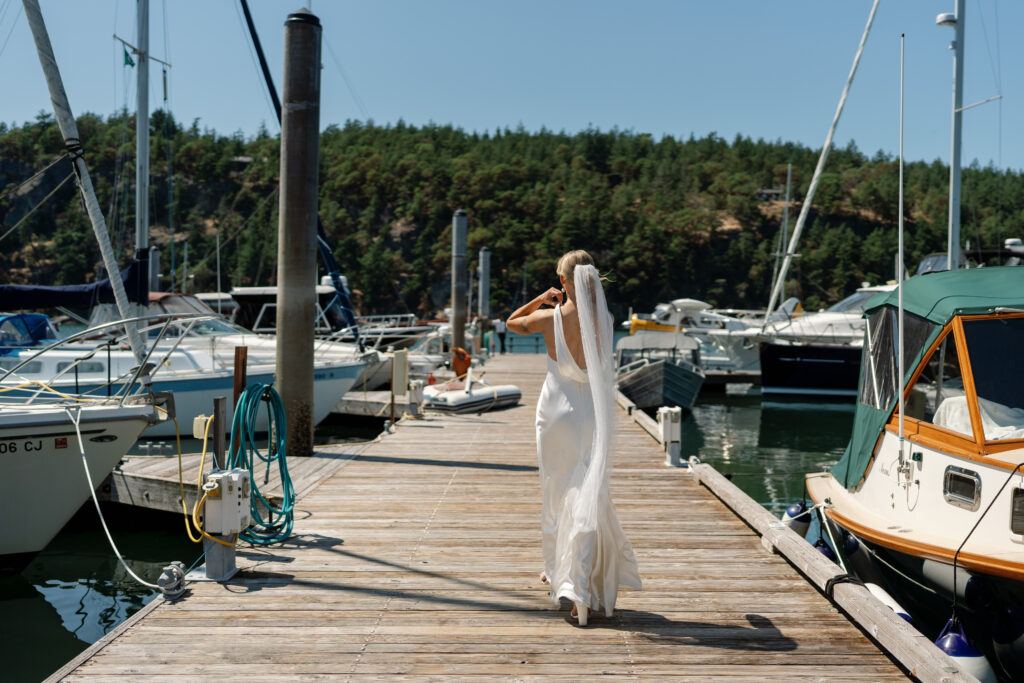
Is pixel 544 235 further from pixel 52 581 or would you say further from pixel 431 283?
pixel 52 581

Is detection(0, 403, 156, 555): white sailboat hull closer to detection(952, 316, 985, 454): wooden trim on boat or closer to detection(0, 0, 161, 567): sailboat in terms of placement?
detection(0, 0, 161, 567): sailboat

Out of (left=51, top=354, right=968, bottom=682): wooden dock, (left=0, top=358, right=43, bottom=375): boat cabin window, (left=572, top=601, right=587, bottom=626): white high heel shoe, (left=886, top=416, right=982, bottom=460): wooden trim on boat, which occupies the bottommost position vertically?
(left=51, top=354, right=968, bottom=682): wooden dock

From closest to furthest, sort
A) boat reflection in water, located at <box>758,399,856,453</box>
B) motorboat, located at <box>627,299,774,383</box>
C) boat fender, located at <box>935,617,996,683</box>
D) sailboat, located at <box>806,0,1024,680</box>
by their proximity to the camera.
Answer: boat fender, located at <box>935,617,996,683</box>
sailboat, located at <box>806,0,1024,680</box>
boat reflection in water, located at <box>758,399,856,453</box>
motorboat, located at <box>627,299,774,383</box>

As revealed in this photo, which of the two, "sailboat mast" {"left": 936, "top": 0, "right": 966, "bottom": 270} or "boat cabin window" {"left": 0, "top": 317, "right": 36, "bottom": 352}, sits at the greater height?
"sailboat mast" {"left": 936, "top": 0, "right": 966, "bottom": 270}

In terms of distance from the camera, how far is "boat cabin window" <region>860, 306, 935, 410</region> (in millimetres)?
5832

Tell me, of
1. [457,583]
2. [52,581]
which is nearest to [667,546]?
[457,583]

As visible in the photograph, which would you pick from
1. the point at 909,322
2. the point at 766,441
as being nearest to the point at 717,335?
the point at 766,441

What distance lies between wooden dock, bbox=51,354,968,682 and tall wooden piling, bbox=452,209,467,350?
1518 centimetres

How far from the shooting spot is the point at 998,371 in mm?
5055

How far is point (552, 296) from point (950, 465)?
9.77 ft

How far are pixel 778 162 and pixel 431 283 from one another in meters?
63.3

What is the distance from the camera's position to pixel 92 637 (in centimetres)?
605

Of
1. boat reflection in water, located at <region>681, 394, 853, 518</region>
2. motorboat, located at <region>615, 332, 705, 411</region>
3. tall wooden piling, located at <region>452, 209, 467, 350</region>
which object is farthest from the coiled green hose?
tall wooden piling, located at <region>452, 209, 467, 350</region>

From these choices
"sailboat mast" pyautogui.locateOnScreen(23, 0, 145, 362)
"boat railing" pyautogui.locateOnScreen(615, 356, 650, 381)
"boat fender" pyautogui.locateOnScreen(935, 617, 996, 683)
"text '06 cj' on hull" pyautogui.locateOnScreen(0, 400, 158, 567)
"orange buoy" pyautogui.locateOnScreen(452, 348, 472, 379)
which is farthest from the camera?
"boat railing" pyautogui.locateOnScreen(615, 356, 650, 381)
